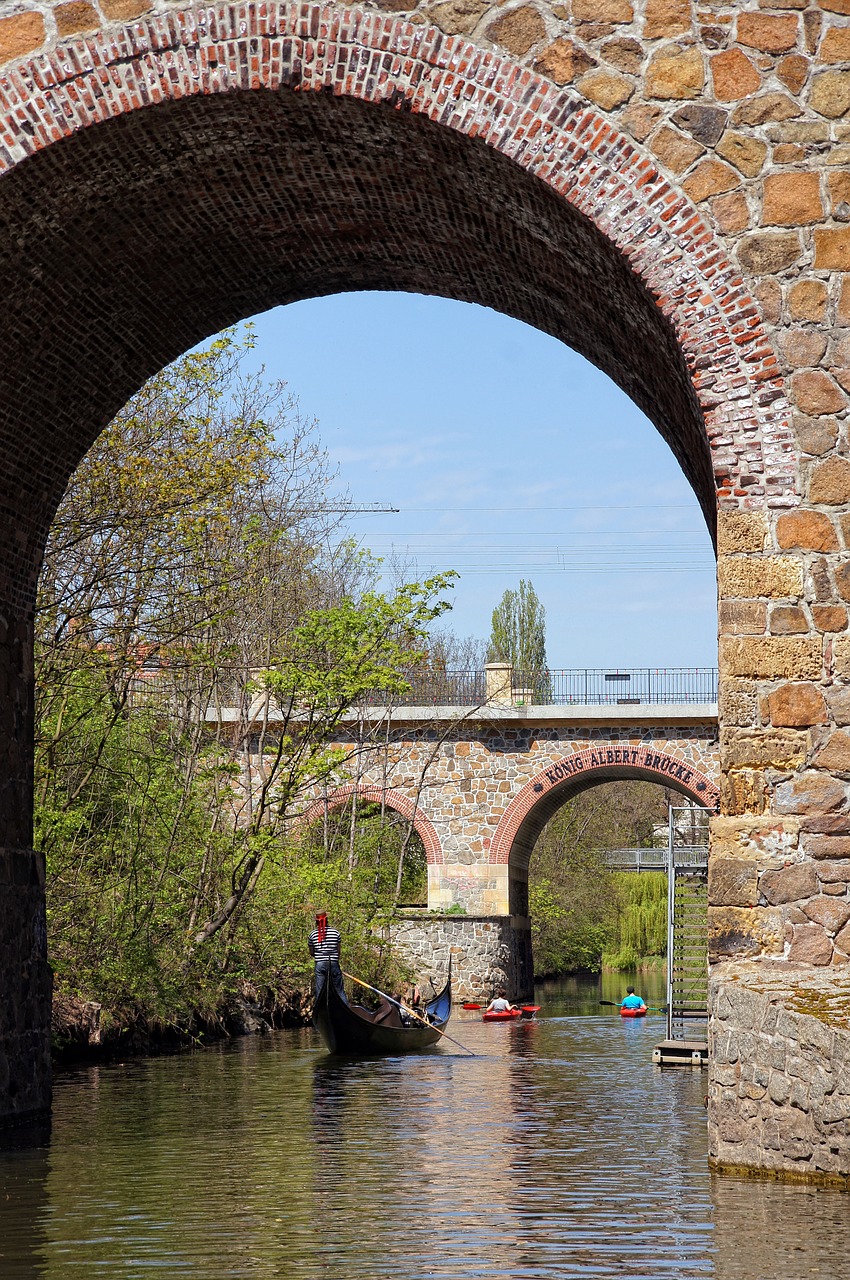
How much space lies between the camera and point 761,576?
7.19 metres

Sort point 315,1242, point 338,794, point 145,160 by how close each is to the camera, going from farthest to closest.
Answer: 1. point 338,794
2. point 145,160
3. point 315,1242

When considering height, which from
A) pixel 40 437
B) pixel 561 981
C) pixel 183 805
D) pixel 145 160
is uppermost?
pixel 145 160

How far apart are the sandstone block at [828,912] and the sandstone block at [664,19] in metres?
3.95

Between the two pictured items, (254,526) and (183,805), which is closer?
(254,526)

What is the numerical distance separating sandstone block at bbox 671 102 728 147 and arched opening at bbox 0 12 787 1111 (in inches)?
11.0

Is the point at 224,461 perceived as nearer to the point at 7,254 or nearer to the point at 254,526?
the point at 254,526

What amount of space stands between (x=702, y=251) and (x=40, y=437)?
432 centimetres

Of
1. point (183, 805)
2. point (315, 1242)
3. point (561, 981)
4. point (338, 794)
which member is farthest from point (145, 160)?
point (561, 981)

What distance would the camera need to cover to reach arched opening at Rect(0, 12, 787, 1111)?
7.31 meters

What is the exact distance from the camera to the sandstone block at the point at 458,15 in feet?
24.6

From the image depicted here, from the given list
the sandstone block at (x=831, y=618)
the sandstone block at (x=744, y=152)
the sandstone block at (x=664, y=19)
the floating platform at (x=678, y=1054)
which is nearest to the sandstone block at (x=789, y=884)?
the sandstone block at (x=831, y=618)

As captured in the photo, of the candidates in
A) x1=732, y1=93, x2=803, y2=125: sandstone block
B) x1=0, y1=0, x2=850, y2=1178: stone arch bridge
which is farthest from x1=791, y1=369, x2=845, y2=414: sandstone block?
x1=732, y1=93, x2=803, y2=125: sandstone block

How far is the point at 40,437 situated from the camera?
382 inches

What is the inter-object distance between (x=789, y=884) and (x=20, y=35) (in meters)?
A: 5.30
